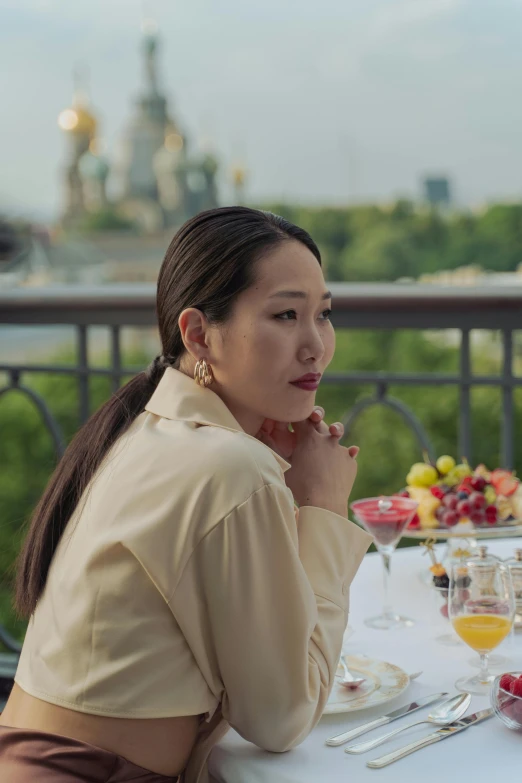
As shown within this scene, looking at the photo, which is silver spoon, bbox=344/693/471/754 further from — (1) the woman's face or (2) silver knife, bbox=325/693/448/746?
(1) the woman's face

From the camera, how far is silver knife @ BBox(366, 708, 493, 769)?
90cm

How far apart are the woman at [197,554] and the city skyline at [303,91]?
5017 centimetres

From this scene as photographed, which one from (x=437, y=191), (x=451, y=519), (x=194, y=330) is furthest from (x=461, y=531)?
(x=437, y=191)

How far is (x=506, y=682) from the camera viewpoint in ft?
3.10

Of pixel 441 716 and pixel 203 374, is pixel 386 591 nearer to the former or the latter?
pixel 441 716

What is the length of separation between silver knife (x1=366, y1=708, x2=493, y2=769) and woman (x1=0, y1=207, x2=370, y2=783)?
0.08m

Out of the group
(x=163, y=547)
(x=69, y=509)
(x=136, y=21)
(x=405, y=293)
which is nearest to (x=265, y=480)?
(x=163, y=547)

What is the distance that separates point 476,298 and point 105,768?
139cm

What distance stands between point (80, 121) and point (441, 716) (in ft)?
179

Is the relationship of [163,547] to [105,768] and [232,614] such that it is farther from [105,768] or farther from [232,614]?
[105,768]

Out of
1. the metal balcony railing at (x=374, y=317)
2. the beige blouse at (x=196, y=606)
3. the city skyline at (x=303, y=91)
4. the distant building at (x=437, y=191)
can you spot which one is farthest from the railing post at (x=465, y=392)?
the city skyline at (x=303, y=91)

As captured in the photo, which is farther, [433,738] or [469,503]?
[469,503]

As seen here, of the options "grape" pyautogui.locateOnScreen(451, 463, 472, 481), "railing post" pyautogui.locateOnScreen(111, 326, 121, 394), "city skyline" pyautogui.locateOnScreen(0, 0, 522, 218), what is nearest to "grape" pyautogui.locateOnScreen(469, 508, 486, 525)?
"grape" pyautogui.locateOnScreen(451, 463, 472, 481)

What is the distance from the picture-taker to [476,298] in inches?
80.4
